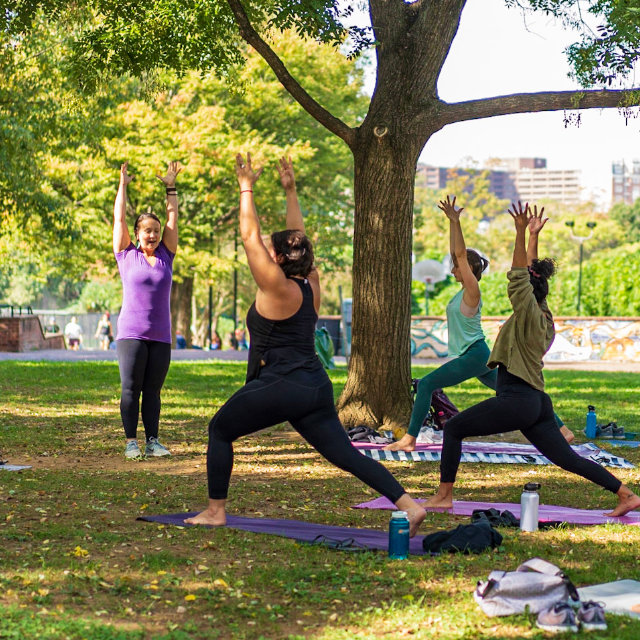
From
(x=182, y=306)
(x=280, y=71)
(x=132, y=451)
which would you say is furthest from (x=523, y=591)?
(x=182, y=306)

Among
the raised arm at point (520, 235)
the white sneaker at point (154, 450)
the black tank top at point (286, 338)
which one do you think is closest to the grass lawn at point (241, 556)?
the white sneaker at point (154, 450)

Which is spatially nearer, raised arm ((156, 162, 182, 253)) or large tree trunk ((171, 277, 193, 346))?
raised arm ((156, 162, 182, 253))

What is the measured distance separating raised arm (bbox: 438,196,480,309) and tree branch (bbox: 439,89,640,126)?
3.29m

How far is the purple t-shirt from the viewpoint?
872 centimetres

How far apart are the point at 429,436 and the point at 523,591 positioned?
20.4 feet

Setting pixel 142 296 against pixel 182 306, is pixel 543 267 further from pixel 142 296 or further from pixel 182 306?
pixel 182 306

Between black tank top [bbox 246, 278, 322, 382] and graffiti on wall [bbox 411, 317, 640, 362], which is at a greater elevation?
black tank top [bbox 246, 278, 322, 382]

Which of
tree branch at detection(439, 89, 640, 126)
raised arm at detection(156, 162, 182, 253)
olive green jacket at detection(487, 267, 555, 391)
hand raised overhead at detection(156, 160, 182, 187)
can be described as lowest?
olive green jacket at detection(487, 267, 555, 391)

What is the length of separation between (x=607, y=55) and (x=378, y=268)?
3.49 meters

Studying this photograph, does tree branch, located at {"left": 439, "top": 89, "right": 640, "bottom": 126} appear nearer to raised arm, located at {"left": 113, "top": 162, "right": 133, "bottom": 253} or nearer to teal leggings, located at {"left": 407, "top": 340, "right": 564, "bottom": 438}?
teal leggings, located at {"left": 407, "top": 340, "right": 564, "bottom": 438}

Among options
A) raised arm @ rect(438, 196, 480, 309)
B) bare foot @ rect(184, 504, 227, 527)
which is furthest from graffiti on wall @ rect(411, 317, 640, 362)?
bare foot @ rect(184, 504, 227, 527)

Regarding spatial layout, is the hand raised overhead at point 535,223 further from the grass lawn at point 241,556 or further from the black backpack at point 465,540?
the black backpack at point 465,540

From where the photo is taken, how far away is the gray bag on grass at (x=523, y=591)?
430 centimetres

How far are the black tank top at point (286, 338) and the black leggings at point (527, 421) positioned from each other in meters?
1.38
